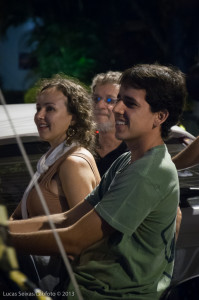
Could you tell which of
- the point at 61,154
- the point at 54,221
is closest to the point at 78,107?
the point at 61,154

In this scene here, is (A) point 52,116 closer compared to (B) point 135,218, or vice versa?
(B) point 135,218

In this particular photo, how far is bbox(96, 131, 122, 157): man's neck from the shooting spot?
134 inches

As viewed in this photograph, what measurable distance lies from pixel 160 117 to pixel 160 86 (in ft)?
0.33

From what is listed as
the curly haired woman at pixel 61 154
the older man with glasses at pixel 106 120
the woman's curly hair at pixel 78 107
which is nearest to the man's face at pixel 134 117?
the curly haired woman at pixel 61 154

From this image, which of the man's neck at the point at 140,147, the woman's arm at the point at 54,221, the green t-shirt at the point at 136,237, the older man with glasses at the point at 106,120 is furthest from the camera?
the older man with glasses at the point at 106,120

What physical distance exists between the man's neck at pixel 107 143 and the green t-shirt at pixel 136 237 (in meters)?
1.45

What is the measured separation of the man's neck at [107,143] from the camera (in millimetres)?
Answer: 3416

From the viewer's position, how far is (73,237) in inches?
73.3

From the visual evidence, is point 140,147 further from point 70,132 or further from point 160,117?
point 70,132

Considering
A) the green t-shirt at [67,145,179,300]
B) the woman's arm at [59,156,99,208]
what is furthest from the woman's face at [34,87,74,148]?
the green t-shirt at [67,145,179,300]

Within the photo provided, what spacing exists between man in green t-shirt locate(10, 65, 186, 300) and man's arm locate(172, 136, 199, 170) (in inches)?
41.4

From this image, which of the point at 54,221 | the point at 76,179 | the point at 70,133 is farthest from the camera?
the point at 70,133

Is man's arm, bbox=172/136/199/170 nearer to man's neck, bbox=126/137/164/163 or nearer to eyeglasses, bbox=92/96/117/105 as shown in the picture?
eyeglasses, bbox=92/96/117/105

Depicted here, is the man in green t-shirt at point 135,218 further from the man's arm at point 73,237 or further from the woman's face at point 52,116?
the woman's face at point 52,116
